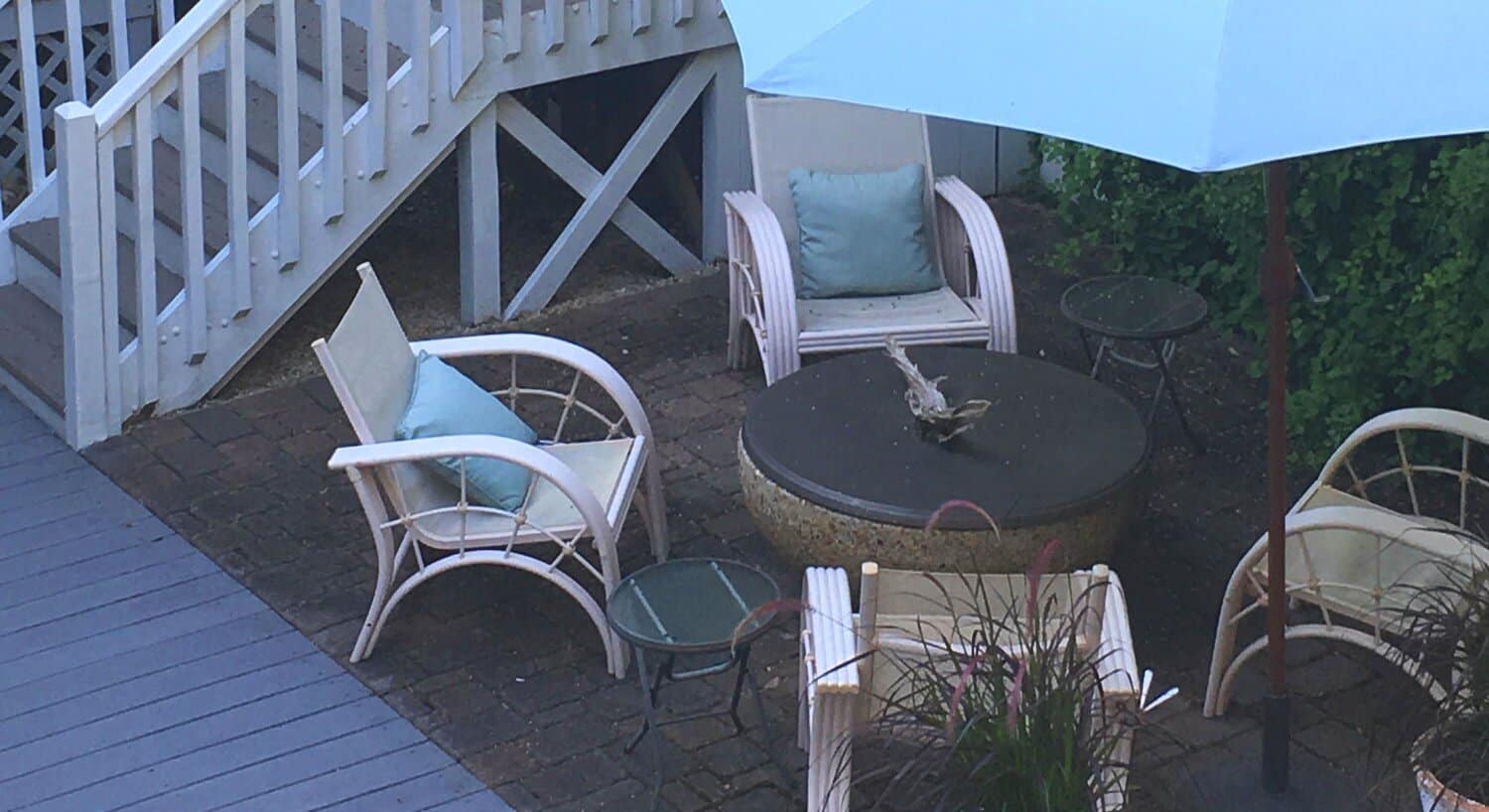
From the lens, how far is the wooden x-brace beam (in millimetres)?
6473

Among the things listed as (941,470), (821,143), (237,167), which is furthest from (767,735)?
(237,167)

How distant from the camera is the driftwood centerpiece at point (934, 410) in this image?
14.6 feet

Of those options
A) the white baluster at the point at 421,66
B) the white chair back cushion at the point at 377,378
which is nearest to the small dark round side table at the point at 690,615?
the white chair back cushion at the point at 377,378

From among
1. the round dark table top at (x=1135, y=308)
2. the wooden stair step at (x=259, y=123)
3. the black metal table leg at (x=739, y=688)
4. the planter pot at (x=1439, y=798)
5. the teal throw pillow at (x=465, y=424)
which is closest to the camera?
the planter pot at (x=1439, y=798)

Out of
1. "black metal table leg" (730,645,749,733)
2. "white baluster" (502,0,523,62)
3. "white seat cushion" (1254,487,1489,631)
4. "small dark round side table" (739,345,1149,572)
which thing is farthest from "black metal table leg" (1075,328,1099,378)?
"white baluster" (502,0,523,62)

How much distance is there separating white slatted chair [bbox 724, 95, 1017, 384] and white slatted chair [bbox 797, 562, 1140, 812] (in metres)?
1.76

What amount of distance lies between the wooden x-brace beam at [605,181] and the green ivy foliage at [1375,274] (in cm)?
188

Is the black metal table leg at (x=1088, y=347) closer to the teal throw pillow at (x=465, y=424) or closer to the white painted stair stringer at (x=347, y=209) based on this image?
the teal throw pillow at (x=465, y=424)

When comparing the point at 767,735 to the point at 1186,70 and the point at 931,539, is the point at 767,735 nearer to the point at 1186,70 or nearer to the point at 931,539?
the point at 931,539

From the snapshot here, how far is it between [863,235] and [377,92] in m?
1.57

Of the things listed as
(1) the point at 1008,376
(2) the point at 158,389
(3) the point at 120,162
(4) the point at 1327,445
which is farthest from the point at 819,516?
(3) the point at 120,162

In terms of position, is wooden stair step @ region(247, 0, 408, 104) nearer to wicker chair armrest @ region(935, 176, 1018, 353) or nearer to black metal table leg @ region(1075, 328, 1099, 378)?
wicker chair armrest @ region(935, 176, 1018, 353)

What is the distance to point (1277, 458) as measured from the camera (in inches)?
140

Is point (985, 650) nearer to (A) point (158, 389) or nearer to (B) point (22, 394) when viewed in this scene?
(A) point (158, 389)
